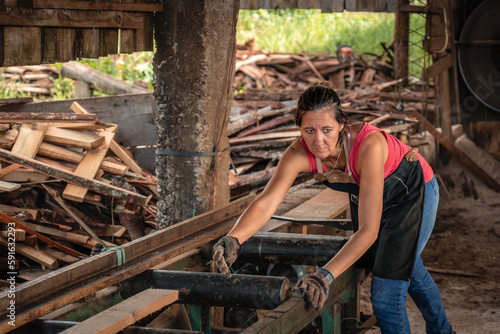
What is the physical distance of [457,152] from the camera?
8.59 m

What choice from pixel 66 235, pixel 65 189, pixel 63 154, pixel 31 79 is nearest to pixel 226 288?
pixel 66 235

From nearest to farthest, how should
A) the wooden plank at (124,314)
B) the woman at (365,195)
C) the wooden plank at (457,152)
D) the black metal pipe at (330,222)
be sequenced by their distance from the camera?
the wooden plank at (124,314)
the woman at (365,195)
the black metal pipe at (330,222)
the wooden plank at (457,152)

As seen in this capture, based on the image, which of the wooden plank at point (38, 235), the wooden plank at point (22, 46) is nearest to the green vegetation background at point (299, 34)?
the wooden plank at point (38, 235)

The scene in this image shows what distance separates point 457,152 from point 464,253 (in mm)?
2460

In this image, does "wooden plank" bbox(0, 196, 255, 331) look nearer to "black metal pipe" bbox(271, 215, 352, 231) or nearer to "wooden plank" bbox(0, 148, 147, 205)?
"black metal pipe" bbox(271, 215, 352, 231)

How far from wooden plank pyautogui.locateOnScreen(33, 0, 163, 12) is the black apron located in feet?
5.85

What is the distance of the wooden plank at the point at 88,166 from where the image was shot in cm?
493

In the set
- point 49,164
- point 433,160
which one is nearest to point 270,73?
point 433,160

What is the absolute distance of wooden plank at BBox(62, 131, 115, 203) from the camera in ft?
16.2

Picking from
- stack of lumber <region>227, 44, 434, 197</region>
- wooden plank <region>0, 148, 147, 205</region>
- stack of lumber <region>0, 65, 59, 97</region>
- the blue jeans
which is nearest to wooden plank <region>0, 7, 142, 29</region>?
wooden plank <region>0, 148, 147, 205</region>

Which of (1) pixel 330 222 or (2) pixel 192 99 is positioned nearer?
(2) pixel 192 99

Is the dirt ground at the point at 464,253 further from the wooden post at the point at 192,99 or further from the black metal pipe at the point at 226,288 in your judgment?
the black metal pipe at the point at 226,288

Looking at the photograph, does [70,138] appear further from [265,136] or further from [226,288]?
[226,288]

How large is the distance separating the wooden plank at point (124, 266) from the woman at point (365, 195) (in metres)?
0.63
